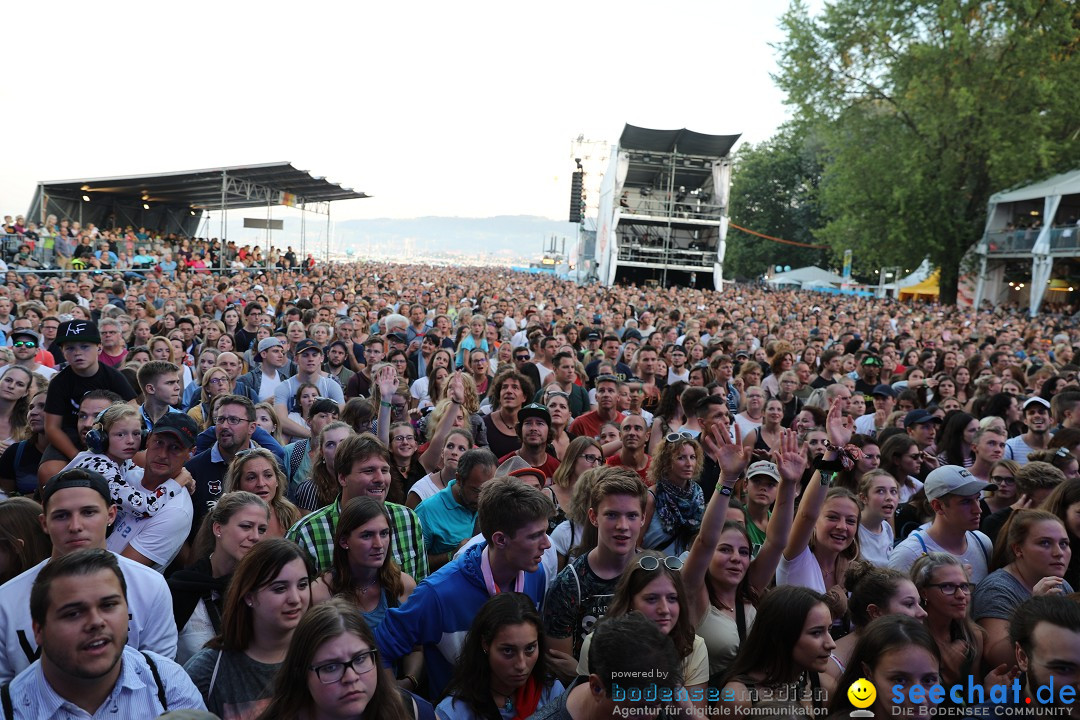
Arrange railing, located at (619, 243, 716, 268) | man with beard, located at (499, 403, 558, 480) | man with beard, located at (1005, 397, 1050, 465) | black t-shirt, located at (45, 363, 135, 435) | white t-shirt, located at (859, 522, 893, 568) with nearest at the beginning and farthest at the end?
white t-shirt, located at (859, 522, 893, 568) → black t-shirt, located at (45, 363, 135, 435) → man with beard, located at (499, 403, 558, 480) → man with beard, located at (1005, 397, 1050, 465) → railing, located at (619, 243, 716, 268)

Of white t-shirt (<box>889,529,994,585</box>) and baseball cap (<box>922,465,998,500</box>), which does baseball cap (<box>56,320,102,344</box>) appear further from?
baseball cap (<box>922,465,998,500</box>)

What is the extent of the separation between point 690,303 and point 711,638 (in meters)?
20.3

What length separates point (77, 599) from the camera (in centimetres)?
250

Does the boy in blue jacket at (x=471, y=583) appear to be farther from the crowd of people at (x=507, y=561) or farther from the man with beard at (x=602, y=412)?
the man with beard at (x=602, y=412)

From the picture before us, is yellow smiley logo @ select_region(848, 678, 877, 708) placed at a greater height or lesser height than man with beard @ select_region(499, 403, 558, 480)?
lesser

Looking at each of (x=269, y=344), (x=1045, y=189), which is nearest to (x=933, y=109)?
(x=1045, y=189)

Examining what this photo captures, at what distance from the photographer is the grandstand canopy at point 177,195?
26.4 meters

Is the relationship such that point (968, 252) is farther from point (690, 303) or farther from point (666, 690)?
point (666, 690)

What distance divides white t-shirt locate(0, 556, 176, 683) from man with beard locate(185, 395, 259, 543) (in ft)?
5.12

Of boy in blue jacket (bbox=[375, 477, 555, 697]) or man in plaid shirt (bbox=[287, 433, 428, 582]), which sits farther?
man in plaid shirt (bbox=[287, 433, 428, 582])

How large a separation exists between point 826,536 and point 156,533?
3.36 m

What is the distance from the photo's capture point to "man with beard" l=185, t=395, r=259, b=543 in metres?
4.71

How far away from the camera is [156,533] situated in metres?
3.94

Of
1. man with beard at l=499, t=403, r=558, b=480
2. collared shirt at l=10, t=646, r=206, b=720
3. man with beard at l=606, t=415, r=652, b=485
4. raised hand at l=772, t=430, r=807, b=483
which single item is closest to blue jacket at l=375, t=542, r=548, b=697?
collared shirt at l=10, t=646, r=206, b=720
